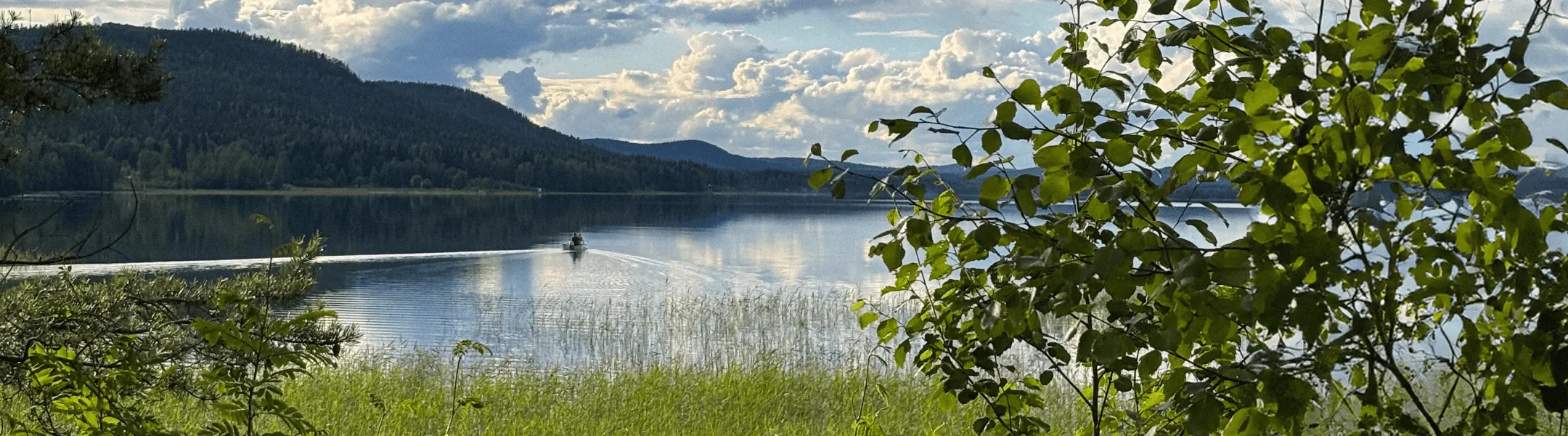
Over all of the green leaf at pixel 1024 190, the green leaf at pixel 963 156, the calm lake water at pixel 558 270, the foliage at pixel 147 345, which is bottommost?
the calm lake water at pixel 558 270

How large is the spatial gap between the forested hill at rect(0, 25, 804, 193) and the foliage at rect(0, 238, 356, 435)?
64750 millimetres

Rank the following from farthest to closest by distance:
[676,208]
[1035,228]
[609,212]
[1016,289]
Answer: [676,208], [609,212], [1035,228], [1016,289]

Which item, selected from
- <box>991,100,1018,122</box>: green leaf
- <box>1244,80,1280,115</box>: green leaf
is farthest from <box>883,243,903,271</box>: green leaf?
<box>1244,80,1280,115</box>: green leaf

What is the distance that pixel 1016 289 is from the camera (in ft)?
5.48

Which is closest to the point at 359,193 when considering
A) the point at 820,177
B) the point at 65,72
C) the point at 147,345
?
the point at 65,72

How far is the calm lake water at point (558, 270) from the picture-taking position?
1457 cm

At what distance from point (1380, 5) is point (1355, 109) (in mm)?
194

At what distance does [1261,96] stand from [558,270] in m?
28.5

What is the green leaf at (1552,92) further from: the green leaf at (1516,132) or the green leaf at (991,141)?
the green leaf at (991,141)

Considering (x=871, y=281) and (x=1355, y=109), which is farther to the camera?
(x=871, y=281)

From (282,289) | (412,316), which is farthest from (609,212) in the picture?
(282,289)

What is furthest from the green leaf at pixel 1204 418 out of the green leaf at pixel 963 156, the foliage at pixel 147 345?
the foliage at pixel 147 345

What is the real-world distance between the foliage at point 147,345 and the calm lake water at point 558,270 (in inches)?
14.8

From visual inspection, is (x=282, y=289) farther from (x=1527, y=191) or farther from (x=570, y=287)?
(x=570, y=287)
